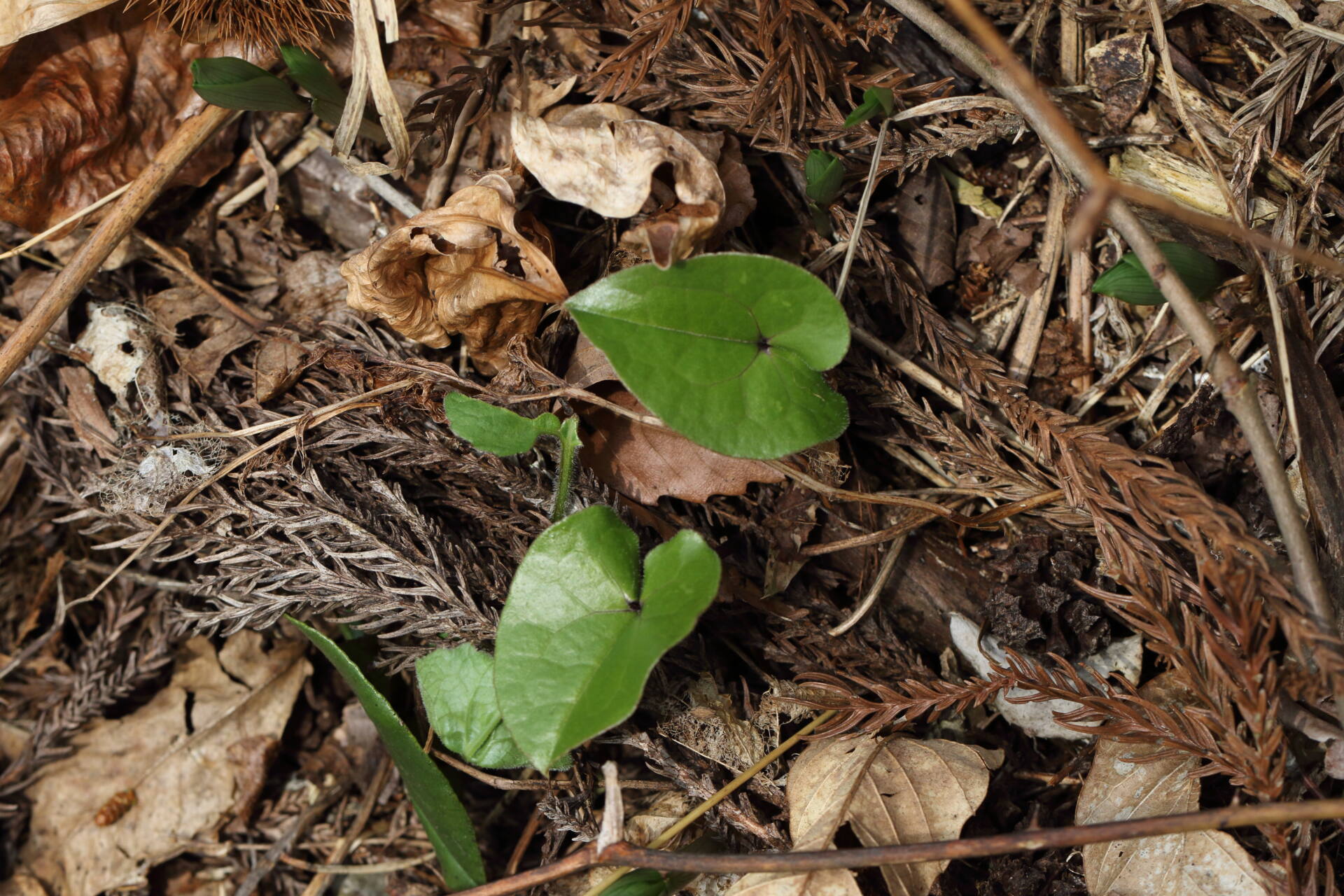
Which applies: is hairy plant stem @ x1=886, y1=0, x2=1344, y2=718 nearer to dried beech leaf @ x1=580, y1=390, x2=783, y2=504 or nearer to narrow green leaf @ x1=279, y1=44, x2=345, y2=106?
dried beech leaf @ x1=580, y1=390, x2=783, y2=504

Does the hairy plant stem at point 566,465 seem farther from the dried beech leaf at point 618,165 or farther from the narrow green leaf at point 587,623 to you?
the dried beech leaf at point 618,165

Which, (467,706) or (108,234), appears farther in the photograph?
(108,234)

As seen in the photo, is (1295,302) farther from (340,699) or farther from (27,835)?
(27,835)

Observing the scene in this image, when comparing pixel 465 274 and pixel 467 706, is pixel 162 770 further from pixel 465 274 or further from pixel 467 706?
pixel 465 274

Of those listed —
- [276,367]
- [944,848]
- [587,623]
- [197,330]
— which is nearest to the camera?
[944,848]

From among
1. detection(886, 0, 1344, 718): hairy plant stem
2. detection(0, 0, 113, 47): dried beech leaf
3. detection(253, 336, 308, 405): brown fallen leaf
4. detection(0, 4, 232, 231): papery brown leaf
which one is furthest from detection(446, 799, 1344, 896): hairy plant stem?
detection(0, 0, 113, 47): dried beech leaf

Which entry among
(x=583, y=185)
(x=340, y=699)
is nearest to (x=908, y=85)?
(x=583, y=185)

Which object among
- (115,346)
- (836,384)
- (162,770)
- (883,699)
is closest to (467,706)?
(883,699)
